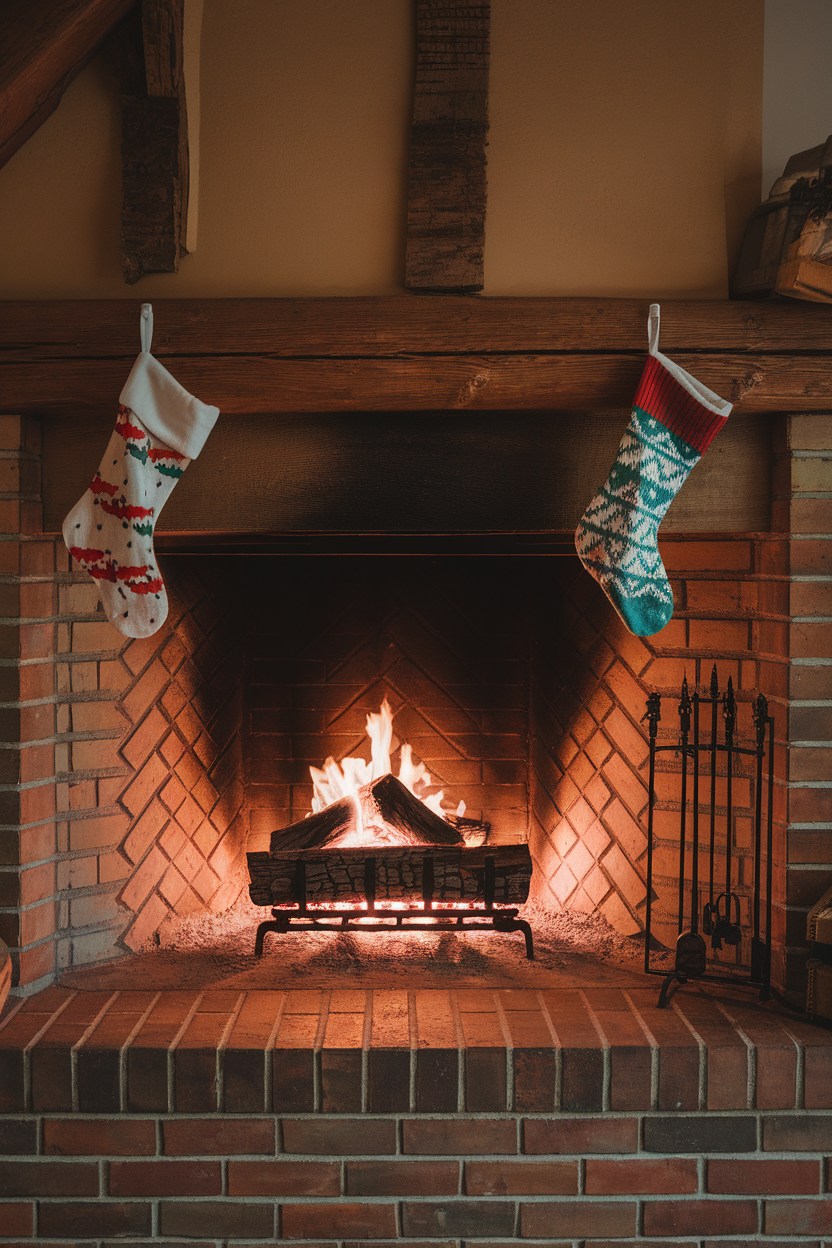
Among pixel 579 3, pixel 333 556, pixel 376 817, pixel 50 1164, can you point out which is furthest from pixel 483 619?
pixel 50 1164

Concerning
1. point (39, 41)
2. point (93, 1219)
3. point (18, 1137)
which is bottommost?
point (93, 1219)

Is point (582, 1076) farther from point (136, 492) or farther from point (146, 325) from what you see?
point (146, 325)

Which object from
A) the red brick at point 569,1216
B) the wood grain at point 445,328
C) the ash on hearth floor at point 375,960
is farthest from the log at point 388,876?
the wood grain at point 445,328

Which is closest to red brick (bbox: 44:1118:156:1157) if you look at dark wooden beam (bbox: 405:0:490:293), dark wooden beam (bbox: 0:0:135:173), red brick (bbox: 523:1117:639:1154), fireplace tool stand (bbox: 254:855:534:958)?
fireplace tool stand (bbox: 254:855:534:958)

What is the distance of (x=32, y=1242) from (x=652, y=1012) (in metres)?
1.27

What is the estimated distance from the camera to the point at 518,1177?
5.23ft

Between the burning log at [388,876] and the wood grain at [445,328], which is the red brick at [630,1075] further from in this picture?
the wood grain at [445,328]

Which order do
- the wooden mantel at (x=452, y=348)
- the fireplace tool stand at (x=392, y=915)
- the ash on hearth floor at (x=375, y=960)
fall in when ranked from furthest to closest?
the fireplace tool stand at (x=392, y=915)
the ash on hearth floor at (x=375, y=960)
the wooden mantel at (x=452, y=348)

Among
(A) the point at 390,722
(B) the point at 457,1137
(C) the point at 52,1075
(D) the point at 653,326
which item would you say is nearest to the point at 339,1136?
(B) the point at 457,1137

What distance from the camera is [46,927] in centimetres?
186

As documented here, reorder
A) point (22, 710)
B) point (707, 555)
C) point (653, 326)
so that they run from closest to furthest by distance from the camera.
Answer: point (653, 326) → point (22, 710) → point (707, 555)

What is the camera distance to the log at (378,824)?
2.17 m

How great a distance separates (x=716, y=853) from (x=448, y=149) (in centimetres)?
165

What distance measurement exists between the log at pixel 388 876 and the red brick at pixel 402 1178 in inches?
22.1
